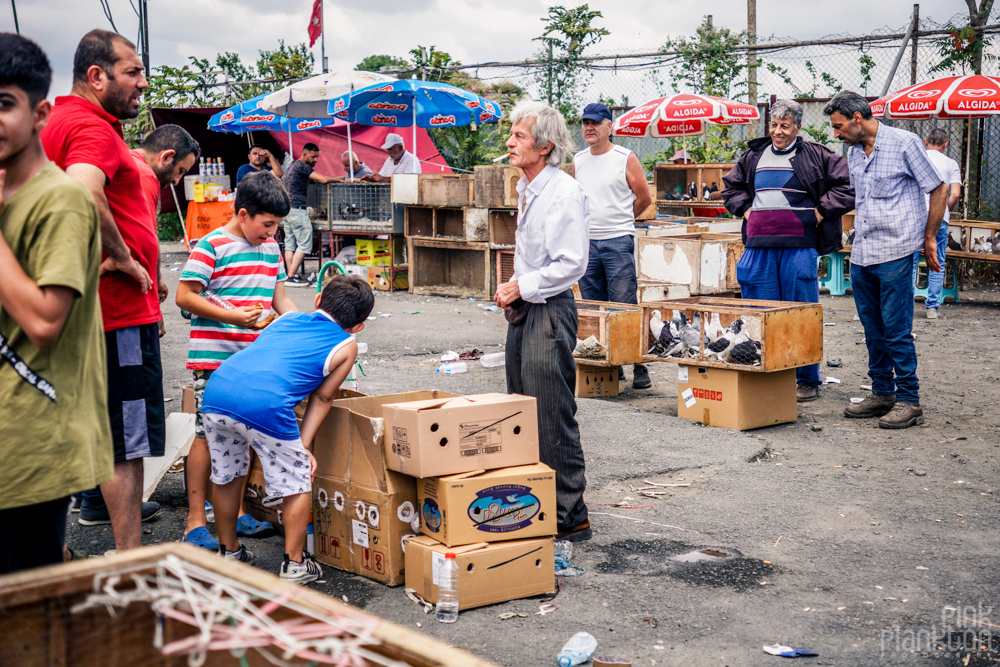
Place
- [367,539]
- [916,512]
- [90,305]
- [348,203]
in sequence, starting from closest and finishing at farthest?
1. [90,305]
2. [367,539]
3. [916,512]
4. [348,203]

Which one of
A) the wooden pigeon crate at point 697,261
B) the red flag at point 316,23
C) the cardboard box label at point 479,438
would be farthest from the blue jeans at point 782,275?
the red flag at point 316,23

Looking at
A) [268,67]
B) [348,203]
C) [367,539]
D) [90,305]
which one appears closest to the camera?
[90,305]

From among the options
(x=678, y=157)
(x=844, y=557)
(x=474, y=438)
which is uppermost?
(x=678, y=157)

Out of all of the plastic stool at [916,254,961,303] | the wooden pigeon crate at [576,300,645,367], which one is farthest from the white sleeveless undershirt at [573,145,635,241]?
the plastic stool at [916,254,961,303]

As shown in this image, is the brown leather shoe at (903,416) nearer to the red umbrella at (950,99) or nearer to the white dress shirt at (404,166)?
the red umbrella at (950,99)

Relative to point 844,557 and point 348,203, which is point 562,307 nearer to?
point 844,557

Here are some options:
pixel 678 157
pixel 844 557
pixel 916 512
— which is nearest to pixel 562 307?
pixel 844 557

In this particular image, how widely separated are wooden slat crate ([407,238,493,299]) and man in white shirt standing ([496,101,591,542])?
8804 millimetres

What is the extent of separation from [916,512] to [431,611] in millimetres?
2647

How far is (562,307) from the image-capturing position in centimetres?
430

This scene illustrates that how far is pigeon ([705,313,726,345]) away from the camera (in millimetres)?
6395

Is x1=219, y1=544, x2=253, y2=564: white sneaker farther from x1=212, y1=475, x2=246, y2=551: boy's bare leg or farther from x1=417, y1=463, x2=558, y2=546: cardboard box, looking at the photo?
x1=417, y1=463, x2=558, y2=546: cardboard box

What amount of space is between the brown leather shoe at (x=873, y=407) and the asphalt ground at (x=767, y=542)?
0.52ft

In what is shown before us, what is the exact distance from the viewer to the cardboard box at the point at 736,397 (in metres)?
6.34
